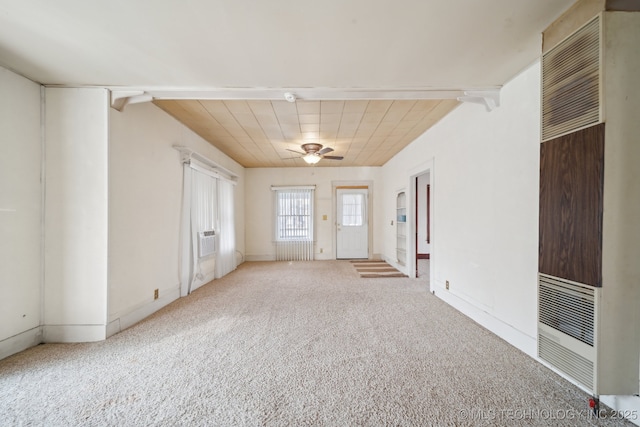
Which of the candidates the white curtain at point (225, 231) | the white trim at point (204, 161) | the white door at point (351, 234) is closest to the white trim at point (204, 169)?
the white trim at point (204, 161)

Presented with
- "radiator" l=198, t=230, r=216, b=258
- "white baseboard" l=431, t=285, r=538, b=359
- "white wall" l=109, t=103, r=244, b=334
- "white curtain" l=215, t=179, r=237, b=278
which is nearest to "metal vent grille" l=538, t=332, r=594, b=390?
"white baseboard" l=431, t=285, r=538, b=359

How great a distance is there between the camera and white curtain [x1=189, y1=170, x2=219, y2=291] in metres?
4.06

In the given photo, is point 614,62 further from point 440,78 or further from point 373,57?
point 373,57

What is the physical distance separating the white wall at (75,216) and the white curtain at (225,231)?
2507 millimetres

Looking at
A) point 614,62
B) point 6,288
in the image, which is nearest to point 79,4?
point 6,288

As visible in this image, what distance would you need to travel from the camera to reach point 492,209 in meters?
2.67

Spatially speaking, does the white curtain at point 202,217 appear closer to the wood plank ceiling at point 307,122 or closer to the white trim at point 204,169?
the white trim at point 204,169

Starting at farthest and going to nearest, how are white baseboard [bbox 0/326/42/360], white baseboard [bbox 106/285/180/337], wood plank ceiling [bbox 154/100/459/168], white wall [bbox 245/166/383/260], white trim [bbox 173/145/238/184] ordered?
1. white wall [bbox 245/166/383/260]
2. white trim [bbox 173/145/238/184]
3. wood plank ceiling [bbox 154/100/459/168]
4. white baseboard [bbox 106/285/180/337]
5. white baseboard [bbox 0/326/42/360]

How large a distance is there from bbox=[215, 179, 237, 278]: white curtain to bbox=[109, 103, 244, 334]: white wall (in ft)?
4.30

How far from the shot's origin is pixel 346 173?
708cm

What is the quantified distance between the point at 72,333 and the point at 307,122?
11.3ft

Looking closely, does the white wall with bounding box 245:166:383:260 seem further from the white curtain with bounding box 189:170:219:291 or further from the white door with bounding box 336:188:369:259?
the white curtain with bounding box 189:170:219:291

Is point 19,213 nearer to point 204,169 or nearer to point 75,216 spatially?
point 75,216

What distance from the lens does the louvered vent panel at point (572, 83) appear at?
1450 millimetres
